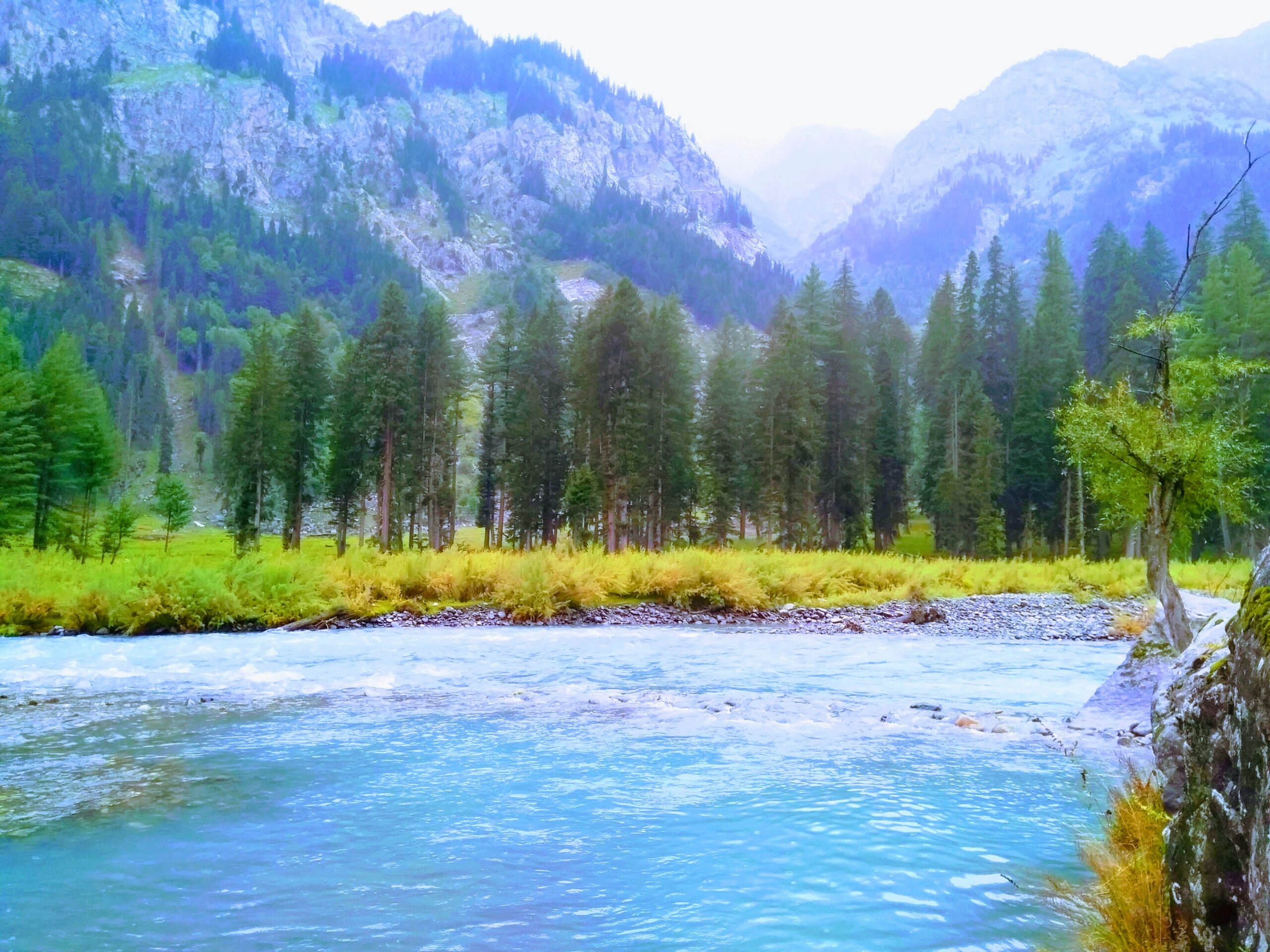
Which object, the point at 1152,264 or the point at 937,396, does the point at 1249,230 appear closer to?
the point at 1152,264

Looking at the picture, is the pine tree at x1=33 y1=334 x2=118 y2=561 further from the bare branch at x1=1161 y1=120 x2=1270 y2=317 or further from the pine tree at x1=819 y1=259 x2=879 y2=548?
the bare branch at x1=1161 y1=120 x2=1270 y2=317

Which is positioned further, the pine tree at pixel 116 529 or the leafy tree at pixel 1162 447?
the pine tree at pixel 116 529

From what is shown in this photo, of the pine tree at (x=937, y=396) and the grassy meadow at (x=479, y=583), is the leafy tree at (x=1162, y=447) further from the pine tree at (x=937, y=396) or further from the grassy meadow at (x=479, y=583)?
the pine tree at (x=937, y=396)

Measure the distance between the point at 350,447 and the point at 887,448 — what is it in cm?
3467

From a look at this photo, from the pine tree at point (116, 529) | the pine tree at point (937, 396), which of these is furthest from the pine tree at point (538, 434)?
A: the pine tree at point (937, 396)

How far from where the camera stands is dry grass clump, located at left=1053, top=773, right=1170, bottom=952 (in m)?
3.28

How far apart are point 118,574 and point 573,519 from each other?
27.6m

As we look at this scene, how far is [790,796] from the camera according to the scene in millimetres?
6453

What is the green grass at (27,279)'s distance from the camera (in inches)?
5010

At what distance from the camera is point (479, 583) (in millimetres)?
23016

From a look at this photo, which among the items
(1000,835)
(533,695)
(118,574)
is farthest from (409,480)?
(1000,835)

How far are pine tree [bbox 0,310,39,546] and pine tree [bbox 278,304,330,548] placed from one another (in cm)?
1159

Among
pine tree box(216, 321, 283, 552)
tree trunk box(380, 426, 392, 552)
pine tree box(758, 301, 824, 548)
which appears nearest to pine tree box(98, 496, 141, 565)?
pine tree box(216, 321, 283, 552)

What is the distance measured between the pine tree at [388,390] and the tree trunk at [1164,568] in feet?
129
